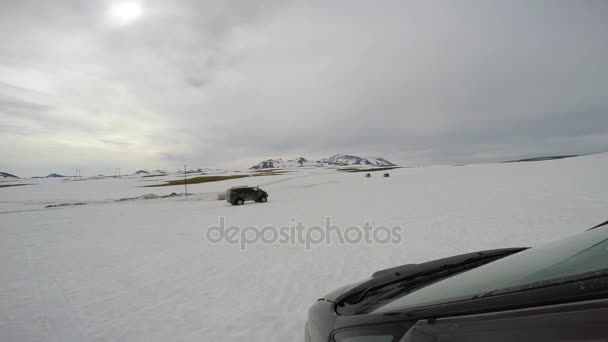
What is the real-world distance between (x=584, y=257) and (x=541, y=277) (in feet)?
1.01

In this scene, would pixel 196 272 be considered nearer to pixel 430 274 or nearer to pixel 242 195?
pixel 430 274

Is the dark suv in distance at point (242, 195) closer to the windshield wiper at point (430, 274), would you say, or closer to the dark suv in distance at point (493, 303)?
the dark suv in distance at point (493, 303)

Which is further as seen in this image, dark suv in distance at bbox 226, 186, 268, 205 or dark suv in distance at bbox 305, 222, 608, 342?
dark suv in distance at bbox 226, 186, 268, 205

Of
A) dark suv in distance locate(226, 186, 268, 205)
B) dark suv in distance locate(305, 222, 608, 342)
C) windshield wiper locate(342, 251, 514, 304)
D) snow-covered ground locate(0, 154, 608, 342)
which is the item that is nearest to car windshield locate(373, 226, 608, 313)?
dark suv in distance locate(305, 222, 608, 342)

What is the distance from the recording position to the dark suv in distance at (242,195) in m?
21.1

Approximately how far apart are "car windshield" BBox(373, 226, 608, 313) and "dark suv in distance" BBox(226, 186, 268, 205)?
65.6 feet

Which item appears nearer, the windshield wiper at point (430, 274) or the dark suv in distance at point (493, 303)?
the dark suv in distance at point (493, 303)

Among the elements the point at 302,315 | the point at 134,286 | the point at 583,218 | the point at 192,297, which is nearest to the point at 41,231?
the point at 134,286

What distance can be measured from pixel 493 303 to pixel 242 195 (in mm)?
21027

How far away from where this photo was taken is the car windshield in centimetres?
139

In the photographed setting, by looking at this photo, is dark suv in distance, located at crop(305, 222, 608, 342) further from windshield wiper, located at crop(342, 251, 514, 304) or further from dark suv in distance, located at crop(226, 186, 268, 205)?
dark suv in distance, located at crop(226, 186, 268, 205)

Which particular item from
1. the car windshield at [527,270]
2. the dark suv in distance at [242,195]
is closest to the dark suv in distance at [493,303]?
the car windshield at [527,270]

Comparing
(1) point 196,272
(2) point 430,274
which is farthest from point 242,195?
(2) point 430,274

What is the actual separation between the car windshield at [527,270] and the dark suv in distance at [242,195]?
787 inches
